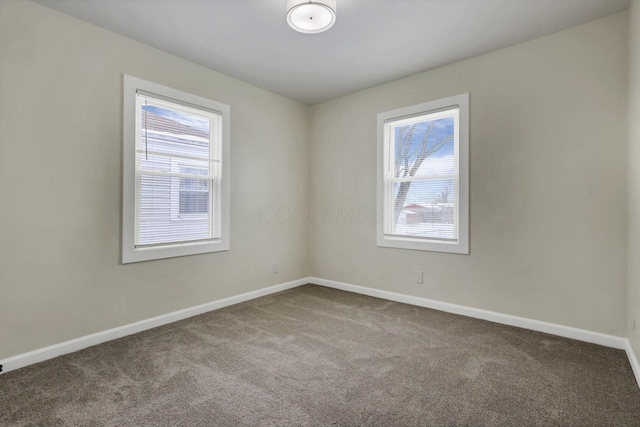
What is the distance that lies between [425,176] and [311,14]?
2.10 metres

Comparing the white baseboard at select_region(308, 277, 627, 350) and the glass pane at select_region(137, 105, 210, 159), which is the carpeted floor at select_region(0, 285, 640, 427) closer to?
the white baseboard at select_region(308, 277, 627, 350)

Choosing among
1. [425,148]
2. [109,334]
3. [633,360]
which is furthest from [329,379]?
[425,148]

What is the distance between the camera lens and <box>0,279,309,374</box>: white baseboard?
228cm

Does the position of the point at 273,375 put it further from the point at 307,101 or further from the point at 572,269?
the point at 307,101

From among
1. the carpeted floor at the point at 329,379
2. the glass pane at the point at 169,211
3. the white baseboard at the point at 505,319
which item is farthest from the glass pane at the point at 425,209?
the glass pane at the point at 169,211

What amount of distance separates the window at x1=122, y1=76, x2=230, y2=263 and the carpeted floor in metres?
0.85

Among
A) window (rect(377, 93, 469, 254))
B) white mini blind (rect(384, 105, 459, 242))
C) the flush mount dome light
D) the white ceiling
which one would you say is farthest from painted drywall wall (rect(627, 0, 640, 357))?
the flush mount dome light

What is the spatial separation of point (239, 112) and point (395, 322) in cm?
291

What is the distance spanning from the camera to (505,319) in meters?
3.06

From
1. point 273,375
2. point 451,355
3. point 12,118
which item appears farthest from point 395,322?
point 12,118

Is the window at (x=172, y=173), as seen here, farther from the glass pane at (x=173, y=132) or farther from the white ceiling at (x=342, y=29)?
the white ceiling at (x=342, y=29)

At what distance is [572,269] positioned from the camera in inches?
107

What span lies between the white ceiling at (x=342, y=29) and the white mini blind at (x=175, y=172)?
590 millimetres

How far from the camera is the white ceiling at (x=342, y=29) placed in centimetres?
241
